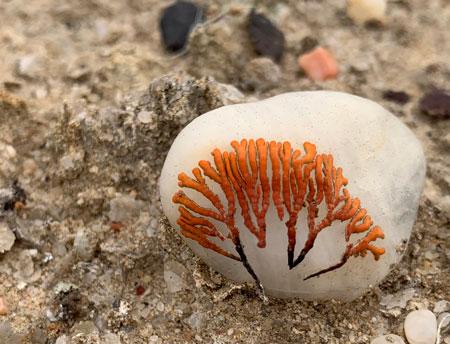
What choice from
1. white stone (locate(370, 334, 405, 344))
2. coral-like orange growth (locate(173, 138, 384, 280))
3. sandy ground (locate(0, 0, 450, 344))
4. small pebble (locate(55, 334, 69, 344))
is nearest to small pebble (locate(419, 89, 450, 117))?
sandy ground (locate(0, 0, 450, 344))

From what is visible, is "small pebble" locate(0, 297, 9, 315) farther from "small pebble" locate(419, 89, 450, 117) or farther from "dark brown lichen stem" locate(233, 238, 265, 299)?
"small pebble" locate(419, 89, 450, 117)

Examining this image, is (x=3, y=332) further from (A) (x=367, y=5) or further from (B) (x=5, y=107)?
(A) (x=367, y=5)

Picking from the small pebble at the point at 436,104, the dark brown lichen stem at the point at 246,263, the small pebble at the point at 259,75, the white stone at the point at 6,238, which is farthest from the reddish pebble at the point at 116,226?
the small pebble at the point at 436,104

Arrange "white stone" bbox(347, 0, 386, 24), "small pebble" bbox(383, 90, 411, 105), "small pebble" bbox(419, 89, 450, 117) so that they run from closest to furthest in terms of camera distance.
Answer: "small pebble" bbox(419, 89, 450, 117), "small pebble" bbox(383, 90, 411, 105), "white stone" bbox(347, 0, 386, 24)

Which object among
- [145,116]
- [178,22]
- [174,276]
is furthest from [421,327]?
[178,22]

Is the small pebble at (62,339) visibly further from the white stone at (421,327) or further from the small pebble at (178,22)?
the small pebble at (178,22)

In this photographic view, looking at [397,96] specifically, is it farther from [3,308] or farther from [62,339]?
[3,308]

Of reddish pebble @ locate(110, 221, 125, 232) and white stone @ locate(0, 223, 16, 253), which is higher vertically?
reddish pebble @ locate(110, 221, 125, 232)

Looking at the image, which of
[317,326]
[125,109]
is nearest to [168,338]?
[317,326]
